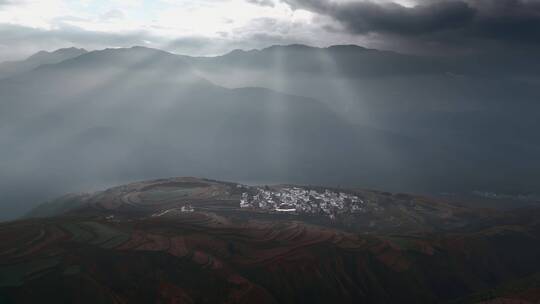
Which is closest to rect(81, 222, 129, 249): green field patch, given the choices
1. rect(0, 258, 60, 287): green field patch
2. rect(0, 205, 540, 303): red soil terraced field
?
rect(0, 205, 540, 303): red soil terraced field

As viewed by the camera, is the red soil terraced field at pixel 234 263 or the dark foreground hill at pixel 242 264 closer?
the red soil terraced field at pixel 234 263

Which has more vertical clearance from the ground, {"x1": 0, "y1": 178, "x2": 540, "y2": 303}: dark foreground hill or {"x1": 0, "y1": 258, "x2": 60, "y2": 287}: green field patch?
{"x1": 0, "y1": 258, "x2": 60, "y2": 287}: green field patch

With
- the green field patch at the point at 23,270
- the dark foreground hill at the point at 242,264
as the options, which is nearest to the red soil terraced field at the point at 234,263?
the green field patch at the point at 23,270

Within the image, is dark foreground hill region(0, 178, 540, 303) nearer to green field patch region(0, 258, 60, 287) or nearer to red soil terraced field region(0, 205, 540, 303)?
green field patch region(0, 258, 60, 287)

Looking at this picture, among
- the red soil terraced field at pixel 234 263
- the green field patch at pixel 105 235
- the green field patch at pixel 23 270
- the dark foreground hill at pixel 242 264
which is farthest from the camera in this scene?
the green field patch at pixel 105 235

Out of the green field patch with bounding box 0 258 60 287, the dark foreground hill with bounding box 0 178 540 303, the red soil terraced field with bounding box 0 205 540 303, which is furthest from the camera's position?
the dark foreground hill with bounding box 0 178 540 303

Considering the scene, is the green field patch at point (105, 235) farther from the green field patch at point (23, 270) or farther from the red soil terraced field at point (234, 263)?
the green field patch at point (23, 270)

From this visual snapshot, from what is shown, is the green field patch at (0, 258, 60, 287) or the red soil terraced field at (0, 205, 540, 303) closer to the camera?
the green field patch at (0, 258, 60, 287)

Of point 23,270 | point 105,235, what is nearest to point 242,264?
point 105,235

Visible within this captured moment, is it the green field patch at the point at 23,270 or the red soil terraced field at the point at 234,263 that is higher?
the green field patch at the point at 23,270

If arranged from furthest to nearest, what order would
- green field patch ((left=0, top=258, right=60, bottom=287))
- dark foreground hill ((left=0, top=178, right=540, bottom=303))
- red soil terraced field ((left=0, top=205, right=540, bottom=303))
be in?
dark foreground hill ((left=0, top=178, right=540, bottom=303)), red soil terraced field ((left=0, top=205, right=540, bottom=303)), green field patch ((left=0, top=258, right=60, bottom=287))

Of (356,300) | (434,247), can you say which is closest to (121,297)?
(356,300)
